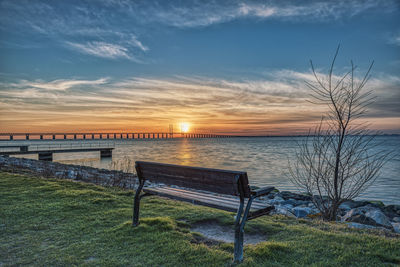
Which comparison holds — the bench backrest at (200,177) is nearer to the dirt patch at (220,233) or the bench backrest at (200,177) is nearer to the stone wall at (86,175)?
the dirt patch at (220,233)

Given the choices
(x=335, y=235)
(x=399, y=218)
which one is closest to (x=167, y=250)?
(x=335, y=235)

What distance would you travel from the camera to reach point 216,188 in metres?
3.69

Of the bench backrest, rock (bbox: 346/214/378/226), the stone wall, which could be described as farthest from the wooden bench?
the stone wall

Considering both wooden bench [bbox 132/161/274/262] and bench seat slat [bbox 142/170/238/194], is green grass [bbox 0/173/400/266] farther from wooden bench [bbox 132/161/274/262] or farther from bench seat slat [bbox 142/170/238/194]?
bench seat slat [bbox 142/170/238/194]

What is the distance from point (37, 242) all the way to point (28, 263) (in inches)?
26.4

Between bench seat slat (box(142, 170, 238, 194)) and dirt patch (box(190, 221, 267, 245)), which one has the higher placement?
bench seat slat (box(142, 170, 238, 194))

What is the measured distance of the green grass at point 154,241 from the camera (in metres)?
3.34

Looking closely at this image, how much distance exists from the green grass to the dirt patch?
142 mm

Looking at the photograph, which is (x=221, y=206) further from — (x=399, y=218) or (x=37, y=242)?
(x=399, y=218)

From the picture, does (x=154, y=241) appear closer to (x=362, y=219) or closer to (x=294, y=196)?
(x=362, y=219)

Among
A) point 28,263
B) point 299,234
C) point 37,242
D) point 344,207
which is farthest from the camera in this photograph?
point 344,207

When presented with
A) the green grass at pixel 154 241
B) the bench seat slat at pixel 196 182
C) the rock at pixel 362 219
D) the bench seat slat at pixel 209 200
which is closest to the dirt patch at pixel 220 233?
the green grass at pixel 154 241

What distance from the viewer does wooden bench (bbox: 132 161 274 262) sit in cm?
332

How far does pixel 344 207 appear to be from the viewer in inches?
404
